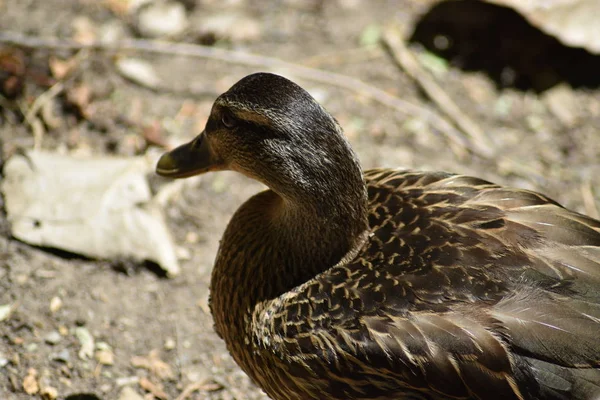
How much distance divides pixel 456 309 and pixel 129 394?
1597 mm

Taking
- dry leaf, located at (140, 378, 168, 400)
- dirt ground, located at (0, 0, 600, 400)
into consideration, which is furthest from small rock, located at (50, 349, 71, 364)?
dry leaf, located at (140, 378, 168, 400)

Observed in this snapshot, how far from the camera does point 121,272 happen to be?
3719 mm

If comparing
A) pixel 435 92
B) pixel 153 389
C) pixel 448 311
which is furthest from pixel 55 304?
pixel 435 92

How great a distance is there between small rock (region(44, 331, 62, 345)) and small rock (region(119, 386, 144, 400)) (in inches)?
15.4

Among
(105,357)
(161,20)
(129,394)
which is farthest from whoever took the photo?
(161,20)

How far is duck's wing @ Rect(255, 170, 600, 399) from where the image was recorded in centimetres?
234

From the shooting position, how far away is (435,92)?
16.8ft

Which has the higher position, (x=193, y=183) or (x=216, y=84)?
(x=216, y=84)

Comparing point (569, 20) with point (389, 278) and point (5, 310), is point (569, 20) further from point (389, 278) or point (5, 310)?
point (5, 310)

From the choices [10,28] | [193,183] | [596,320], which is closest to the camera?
[596,320]

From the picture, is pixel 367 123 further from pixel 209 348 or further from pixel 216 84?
pixel 209 348

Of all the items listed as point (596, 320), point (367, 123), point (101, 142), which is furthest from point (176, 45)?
point (596, 320)

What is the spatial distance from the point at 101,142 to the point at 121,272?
39.8 inches

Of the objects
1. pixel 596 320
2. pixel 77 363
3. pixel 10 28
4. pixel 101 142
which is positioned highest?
pixel 596 320
